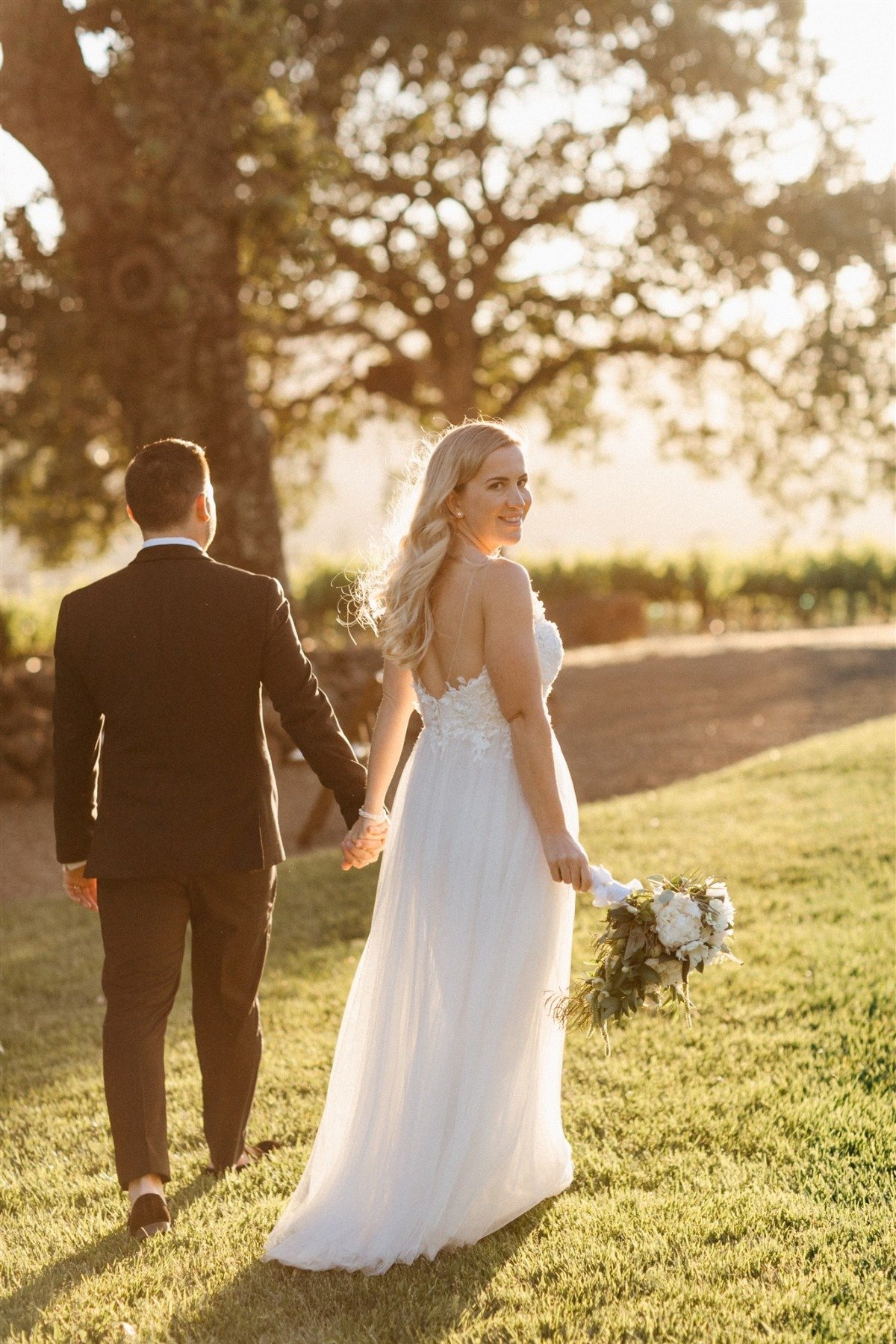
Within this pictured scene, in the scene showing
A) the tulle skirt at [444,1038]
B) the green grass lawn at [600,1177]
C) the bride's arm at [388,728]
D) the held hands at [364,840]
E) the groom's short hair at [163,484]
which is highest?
the groom's short hair at [163,484]

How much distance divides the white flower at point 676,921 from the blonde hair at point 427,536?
0.99 metres

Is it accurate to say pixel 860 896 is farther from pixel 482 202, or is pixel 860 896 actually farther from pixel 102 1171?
pixel 482 202

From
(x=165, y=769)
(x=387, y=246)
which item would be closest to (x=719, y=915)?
(x=165, y=769)

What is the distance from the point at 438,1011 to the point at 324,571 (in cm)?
2730

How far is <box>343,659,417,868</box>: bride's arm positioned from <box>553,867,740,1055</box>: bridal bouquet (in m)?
0.73

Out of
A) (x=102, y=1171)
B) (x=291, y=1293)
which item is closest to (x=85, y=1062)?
(x=102, y=1171)

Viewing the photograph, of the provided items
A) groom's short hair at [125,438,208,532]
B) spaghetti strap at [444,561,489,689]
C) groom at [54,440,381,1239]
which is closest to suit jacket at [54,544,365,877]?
groom at [54,440,381,1239]

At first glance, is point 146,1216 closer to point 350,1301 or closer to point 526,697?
point 350,1301

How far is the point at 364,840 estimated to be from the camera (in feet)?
13.3

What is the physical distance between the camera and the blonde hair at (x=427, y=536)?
12.4ft

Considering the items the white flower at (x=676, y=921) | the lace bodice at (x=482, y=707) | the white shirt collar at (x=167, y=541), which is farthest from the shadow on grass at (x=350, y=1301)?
the white shirt collar at (x=167, y=541)

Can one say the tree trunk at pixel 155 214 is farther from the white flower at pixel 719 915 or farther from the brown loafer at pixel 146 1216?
the white flower at pixel 719 915

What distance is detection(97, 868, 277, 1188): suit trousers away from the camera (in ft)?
13.0

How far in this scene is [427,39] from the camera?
52.2ft
